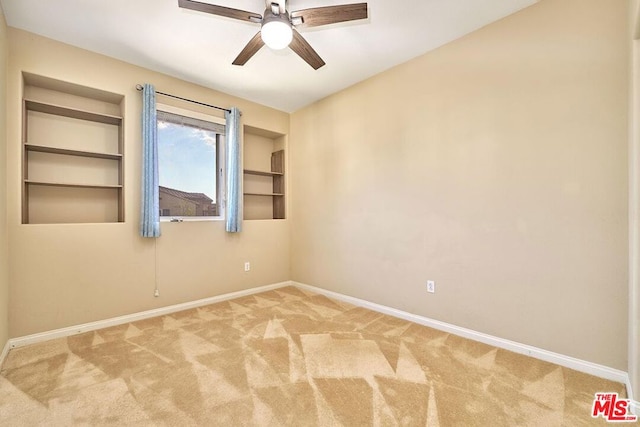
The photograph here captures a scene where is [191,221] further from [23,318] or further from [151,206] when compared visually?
[23,318]

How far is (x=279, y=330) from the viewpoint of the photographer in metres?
2.74

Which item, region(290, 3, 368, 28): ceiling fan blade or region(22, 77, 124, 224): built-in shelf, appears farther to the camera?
region(22, 77, 124, 224): built-in shelf

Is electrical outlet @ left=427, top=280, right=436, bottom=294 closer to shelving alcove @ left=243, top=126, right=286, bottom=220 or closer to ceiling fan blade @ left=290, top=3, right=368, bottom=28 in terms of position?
ceiling fan blade @ left=290, top=3, right=368, bottom=28

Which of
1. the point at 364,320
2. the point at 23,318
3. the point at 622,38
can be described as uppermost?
the point at 622,38

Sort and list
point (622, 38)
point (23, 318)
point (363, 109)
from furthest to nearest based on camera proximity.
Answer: point (363, 109), point (23, 318), point (622, 38)

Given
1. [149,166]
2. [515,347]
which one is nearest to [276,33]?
[149,166]

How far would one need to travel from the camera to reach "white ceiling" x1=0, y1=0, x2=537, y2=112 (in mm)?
2221

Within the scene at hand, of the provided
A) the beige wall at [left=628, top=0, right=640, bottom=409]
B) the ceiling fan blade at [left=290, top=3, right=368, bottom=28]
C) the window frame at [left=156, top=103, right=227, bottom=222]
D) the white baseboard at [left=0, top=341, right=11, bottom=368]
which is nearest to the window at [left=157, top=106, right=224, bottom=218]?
the window frame at [left=156, top=103, right=227, bottom=222]

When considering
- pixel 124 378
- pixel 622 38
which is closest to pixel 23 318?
pixel 124 378

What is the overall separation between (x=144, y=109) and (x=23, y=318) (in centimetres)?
220

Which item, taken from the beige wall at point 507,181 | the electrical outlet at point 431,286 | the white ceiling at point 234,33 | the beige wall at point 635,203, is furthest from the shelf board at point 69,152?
the beige wall at point 635,203

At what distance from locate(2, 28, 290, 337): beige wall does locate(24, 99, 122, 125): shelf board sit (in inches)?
6.7

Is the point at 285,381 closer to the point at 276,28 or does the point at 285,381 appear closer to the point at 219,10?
the point at 276,28

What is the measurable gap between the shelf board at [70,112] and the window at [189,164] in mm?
474
